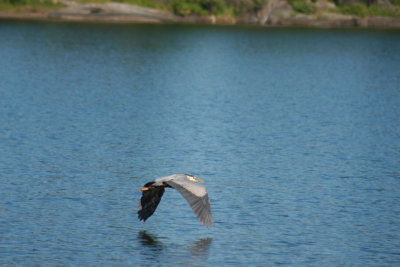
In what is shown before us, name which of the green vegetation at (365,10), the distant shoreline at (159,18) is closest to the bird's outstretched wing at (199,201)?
the distant shoreline at (159,18)

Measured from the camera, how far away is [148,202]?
1789 cm

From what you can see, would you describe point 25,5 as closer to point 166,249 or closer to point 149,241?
point 149,241

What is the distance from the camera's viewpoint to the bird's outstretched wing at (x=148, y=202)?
1772 cm

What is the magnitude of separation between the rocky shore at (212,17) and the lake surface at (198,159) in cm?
2787

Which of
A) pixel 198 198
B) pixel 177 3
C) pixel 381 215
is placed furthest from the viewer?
pixel 177 3

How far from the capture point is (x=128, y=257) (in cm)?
1639

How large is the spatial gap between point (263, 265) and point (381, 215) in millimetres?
5153

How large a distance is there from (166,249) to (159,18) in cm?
7110

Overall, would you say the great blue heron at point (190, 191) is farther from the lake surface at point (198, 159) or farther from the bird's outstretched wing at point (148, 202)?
the lake surface at point (198, 159)

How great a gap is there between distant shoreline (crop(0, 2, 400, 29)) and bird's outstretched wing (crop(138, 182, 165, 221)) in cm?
6638

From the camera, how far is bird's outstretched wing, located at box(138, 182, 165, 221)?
17719 mm

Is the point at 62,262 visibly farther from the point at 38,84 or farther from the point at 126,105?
the point at 38,84

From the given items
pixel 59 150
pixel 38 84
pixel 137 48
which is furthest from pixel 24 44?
pixel 59 150

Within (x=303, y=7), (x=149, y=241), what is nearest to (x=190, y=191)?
(x=149, y=241)
